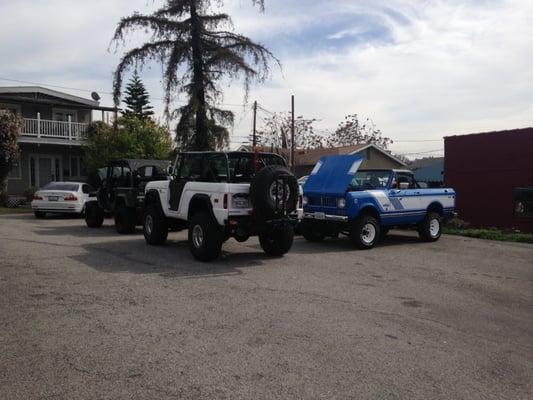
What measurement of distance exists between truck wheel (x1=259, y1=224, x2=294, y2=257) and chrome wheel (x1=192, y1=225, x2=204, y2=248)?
1.20 meters

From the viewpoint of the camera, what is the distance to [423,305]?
23.3 feet

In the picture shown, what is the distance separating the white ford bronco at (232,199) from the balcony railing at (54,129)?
20540 mm

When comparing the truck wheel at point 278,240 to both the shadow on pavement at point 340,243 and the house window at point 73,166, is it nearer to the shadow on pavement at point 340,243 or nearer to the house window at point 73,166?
the shadow on pavement at point 340,243

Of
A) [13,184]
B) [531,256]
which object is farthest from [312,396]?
[13,184]

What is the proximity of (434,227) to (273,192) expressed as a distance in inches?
245

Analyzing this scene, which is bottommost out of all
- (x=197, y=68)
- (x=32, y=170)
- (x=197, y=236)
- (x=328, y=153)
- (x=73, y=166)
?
(x=197, y=236)

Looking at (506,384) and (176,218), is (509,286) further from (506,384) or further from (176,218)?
(176,218)

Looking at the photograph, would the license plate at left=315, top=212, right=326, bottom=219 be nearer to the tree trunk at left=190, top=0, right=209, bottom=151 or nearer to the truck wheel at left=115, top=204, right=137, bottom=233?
the truck wheel at left=115, top=204, right=137, bottom=233

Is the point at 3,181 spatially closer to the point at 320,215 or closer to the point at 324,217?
the point at 320,215

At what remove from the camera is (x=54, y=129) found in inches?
1174

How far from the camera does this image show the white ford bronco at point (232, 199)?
9.68 meters

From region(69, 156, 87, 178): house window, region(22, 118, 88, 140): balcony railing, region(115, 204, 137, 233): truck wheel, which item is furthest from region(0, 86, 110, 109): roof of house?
region(115, 204, 137, 233): truck wheel

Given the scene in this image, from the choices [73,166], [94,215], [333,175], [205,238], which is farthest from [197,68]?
[73,166]

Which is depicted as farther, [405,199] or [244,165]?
[405,199]
